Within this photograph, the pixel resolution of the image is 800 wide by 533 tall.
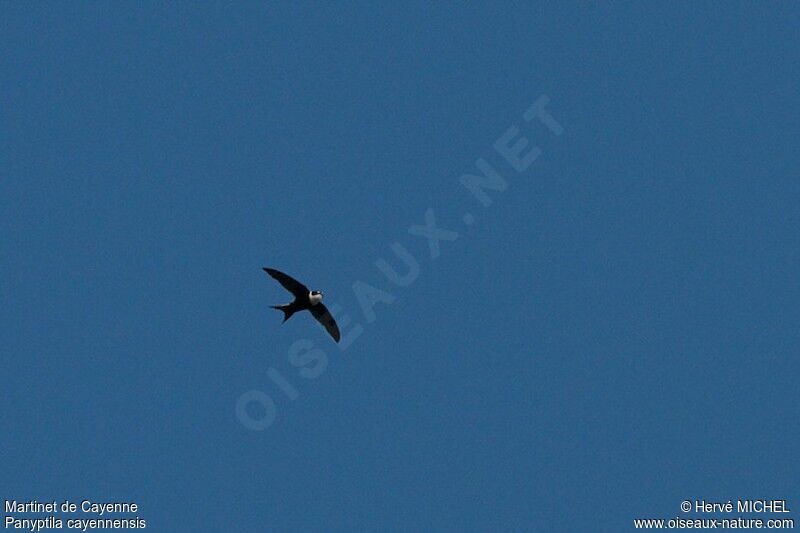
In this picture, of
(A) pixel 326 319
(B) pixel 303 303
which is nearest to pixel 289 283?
(B) pixel 303 303

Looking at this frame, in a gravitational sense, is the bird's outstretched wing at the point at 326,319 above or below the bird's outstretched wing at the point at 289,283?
below

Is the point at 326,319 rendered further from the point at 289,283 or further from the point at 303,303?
the point at 289,283

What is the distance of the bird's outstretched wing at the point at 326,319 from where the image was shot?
2574 cm

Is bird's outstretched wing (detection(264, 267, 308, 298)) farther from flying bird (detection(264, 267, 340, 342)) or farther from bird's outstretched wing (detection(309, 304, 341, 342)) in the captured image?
bird's outstretched wing (detection(309, 304, 341, 342))

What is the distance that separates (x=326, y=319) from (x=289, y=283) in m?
1.32

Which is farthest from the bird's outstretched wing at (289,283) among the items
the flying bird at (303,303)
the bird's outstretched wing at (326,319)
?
the bird's outstretched wing at (326,319)

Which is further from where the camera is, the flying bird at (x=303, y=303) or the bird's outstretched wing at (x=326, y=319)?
the bird's outstretched wing at (x=326, y=319)

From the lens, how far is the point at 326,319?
25891 mm

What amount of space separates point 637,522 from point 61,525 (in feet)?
36.1

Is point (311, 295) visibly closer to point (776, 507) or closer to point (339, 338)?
point (339, 338)

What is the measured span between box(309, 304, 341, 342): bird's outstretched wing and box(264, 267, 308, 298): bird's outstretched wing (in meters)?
0.64

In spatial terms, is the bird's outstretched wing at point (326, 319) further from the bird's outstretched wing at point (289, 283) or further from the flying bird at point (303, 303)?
the bird's outstretched wing at point (289, 283)

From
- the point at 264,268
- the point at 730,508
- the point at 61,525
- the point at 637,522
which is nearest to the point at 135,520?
the point at 61,525

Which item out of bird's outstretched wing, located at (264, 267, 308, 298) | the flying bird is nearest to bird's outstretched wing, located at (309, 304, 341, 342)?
the flying bird
